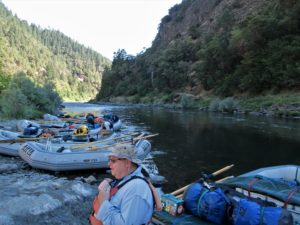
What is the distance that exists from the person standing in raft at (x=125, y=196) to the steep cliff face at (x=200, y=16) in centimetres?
6512

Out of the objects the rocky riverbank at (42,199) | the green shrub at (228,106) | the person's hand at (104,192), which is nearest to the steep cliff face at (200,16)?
the green shrub at (228,106)

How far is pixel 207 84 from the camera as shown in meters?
56.1

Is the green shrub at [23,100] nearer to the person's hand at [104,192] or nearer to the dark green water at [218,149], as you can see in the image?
the dark green water at [218,149]

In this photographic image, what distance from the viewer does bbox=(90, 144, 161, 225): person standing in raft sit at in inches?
109

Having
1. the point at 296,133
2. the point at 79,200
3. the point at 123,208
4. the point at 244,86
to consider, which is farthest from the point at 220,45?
the point at 123,208

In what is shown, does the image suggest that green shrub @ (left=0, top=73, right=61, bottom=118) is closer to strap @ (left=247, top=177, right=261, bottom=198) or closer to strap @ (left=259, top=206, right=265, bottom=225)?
strap @ (left=247, top=177, right=261, bottom=198)

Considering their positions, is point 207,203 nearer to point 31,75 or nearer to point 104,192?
point 104,192

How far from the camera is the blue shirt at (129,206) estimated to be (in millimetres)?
2768

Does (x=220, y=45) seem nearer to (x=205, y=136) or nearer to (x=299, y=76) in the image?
(x=299, y=76)

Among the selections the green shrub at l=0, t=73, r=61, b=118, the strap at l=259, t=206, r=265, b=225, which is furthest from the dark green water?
the green shrub at l=0, t=73, r=61, b=118

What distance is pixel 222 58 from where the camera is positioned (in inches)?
2092

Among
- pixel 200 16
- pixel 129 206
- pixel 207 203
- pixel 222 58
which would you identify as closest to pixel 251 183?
pixel 207 203

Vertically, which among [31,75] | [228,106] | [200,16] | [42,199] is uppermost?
[200,16]

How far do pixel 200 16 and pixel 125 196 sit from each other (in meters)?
91.2
